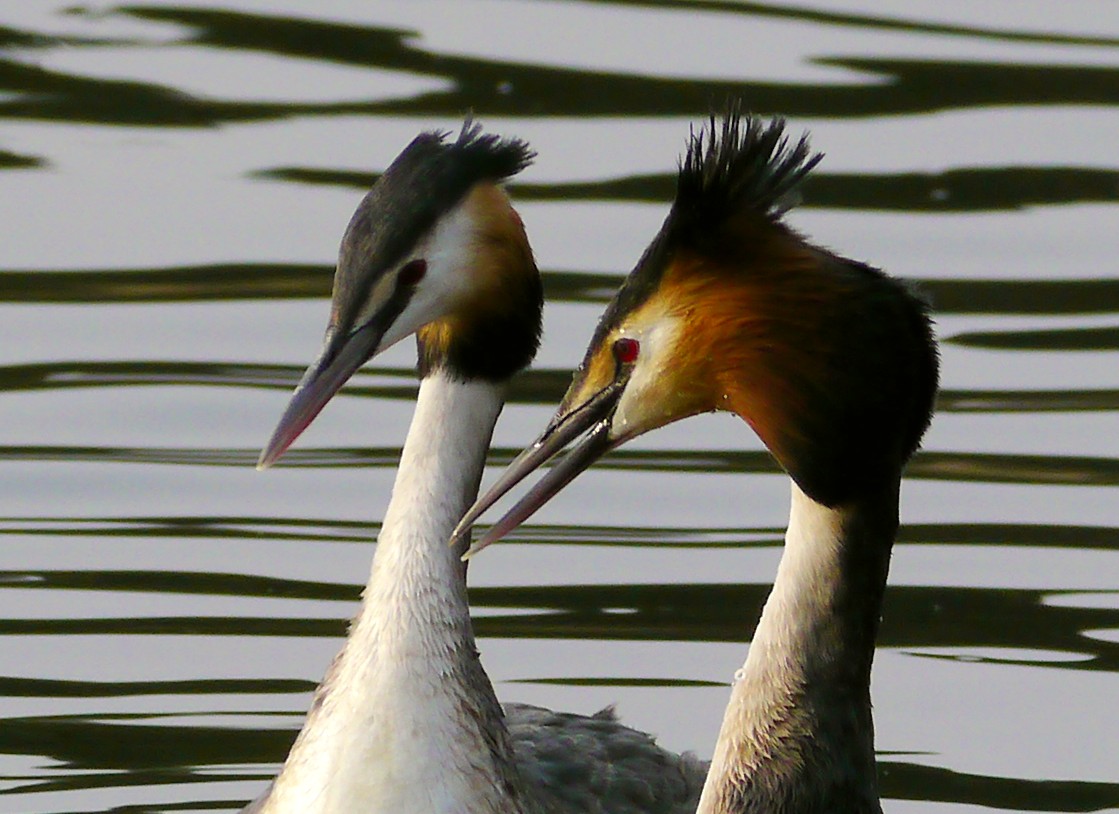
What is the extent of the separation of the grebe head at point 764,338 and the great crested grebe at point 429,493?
1.11 meters

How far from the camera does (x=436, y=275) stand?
274 inches

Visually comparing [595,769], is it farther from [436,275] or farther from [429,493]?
[436,275]

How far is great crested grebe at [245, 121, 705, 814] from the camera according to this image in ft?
22.5

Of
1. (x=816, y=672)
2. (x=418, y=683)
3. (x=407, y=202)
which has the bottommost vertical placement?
(x=816, y=672)

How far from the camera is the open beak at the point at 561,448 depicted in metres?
5.89

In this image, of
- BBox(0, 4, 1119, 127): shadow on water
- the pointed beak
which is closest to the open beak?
the pointed beak

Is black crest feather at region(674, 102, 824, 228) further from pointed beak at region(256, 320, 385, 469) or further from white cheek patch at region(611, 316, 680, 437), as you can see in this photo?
pointed beak at region(256, 320, 385, 469)

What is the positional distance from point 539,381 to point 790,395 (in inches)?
207

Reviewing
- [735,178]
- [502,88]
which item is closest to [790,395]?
[735,178]

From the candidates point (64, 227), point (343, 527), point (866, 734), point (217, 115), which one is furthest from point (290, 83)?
point (866, 734)

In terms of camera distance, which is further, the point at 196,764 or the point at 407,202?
the point at 196,764

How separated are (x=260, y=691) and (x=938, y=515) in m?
2.52

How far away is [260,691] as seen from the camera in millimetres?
8484

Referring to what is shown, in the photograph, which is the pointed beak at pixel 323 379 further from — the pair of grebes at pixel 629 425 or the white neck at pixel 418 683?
the white neck at pixel 418 683
